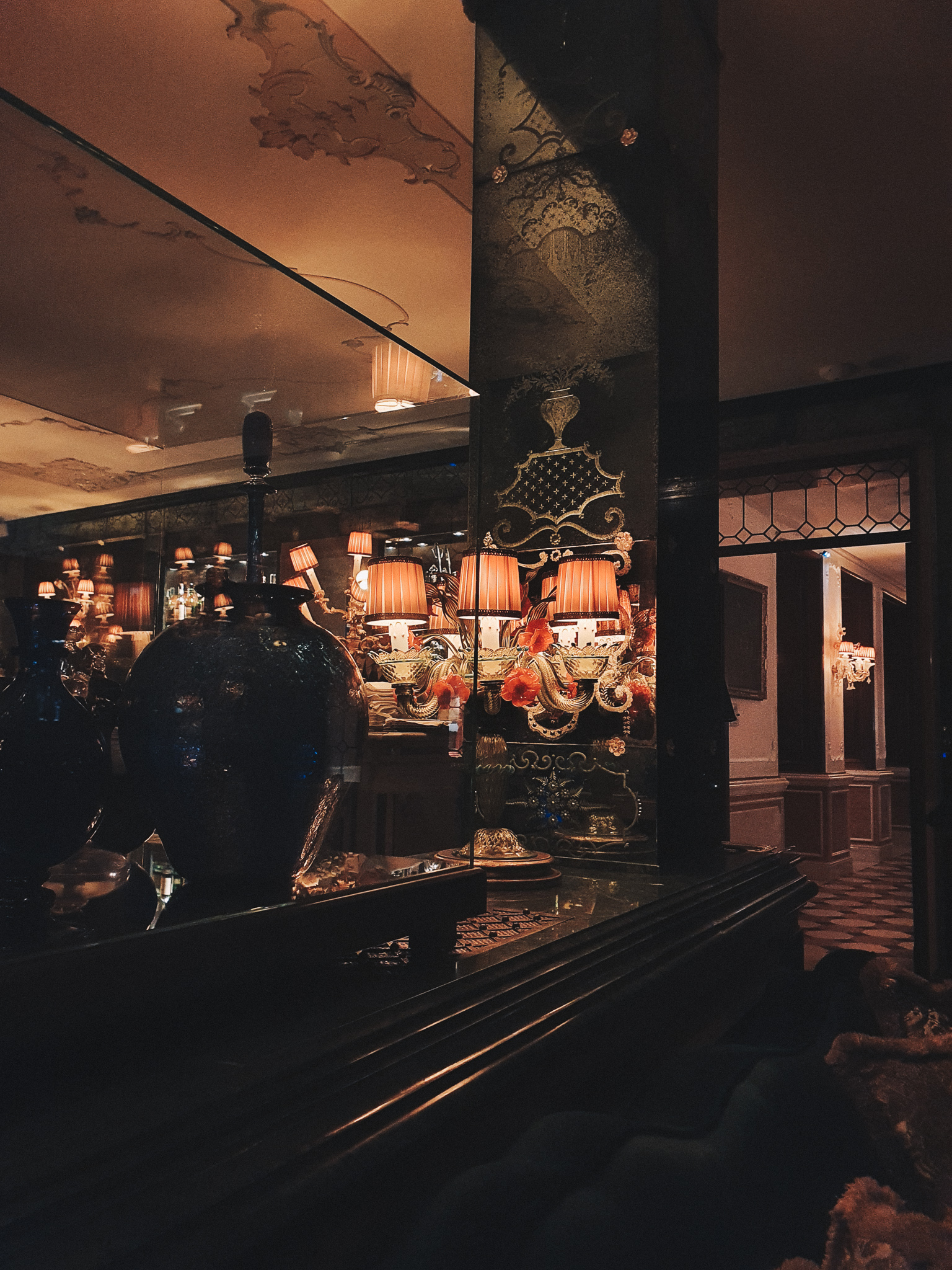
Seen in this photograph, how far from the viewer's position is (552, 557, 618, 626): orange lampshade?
5.54 feet

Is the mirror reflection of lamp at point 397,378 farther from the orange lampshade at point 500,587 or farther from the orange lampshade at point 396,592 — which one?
the orange lampshade at point 500,587

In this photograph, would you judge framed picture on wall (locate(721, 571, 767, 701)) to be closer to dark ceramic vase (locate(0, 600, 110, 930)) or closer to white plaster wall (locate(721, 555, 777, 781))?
white plaster wall (locate(721, 555, 777, 781))

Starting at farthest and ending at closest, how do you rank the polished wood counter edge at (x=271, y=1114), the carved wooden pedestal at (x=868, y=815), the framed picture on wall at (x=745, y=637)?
the carved wooden pedestal at (x=868, y=815), the framed picture on wall at (x=745, y=637), the polished wood counter edge at (x=271, y=1114)

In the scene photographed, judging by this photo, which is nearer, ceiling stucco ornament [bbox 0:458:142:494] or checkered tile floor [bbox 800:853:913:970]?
ceiling stucco ornament [bbox 0:458:142:494]

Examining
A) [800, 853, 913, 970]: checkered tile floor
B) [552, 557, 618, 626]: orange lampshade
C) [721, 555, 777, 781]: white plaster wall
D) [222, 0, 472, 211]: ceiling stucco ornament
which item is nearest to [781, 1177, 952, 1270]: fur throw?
[552, 557, 618, 626]: orange lampshade

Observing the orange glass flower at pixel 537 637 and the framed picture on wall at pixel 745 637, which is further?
the framed picture on wall at pixel 745 637

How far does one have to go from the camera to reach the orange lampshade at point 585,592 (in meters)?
1.69

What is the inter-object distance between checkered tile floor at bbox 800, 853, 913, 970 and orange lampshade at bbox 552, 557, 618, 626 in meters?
3.01

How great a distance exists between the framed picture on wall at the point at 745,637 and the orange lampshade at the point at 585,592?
5.63 meters

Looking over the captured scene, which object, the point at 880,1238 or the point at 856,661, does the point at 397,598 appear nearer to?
the point at 880,1238

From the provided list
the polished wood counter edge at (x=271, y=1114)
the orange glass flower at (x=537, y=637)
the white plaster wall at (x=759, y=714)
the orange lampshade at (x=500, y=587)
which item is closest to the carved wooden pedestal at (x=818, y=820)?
the white plaster wall at (x=759, y=714)

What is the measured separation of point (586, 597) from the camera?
1.70 meters

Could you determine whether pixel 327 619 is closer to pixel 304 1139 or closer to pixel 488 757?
pixel 304 1139

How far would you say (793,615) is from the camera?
28.8ft
